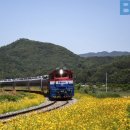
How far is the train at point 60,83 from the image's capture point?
49.6 metres

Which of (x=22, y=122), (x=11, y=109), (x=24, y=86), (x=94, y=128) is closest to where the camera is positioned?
(x=94, y=128)

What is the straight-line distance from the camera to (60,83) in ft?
163

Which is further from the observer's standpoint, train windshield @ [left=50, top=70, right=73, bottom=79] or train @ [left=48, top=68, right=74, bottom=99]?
train windshield @ [left=50, top=70, right=73, bottom=79]

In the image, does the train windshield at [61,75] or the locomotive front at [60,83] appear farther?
the train windshield at [61,75]

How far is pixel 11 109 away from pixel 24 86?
56.7 m

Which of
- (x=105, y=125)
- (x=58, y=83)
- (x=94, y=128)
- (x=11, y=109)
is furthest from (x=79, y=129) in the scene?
(x=58, y=83)

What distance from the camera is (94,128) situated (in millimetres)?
14578

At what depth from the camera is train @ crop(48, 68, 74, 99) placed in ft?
163

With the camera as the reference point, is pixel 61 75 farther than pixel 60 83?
Yes

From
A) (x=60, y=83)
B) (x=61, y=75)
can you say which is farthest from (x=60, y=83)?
(x=61, y=75)

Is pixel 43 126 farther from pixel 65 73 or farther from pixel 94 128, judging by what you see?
pixel 65 73

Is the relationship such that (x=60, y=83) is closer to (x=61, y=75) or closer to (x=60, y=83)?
(x=60, y=83)

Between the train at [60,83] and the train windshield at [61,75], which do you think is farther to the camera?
the train windshield at [61,75]

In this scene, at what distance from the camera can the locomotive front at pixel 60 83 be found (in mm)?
49625
